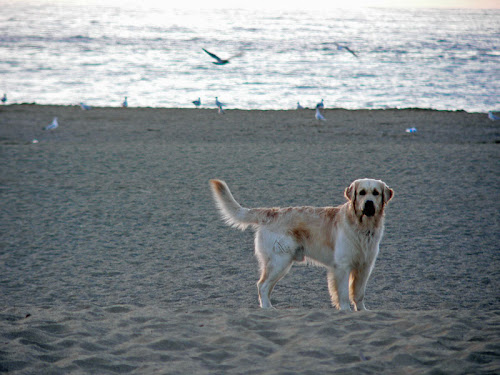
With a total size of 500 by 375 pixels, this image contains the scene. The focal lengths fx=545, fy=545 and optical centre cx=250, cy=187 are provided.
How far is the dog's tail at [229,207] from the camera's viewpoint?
18.6ft

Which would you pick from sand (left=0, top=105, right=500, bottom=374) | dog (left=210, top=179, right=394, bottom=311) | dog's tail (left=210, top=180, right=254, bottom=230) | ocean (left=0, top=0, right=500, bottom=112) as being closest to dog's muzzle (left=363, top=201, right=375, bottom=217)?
dog (left=210, top=179, right=394, bottom=311)

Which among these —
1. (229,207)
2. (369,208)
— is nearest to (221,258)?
(229,207)

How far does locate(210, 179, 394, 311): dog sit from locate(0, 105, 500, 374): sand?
364 millimetres

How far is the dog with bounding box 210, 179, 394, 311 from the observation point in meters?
5.21

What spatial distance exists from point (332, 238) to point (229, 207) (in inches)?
44.4

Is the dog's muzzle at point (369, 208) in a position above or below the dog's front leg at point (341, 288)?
above

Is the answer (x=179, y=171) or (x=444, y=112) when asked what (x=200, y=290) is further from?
(x=444, y=112)

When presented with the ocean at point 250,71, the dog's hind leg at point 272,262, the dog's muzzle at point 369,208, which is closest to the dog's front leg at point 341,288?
the dog's hind leg at point 272,262

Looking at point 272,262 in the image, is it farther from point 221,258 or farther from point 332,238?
point 221,258

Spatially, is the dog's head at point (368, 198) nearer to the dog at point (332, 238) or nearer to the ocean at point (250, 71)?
the dog at point (332, 238)

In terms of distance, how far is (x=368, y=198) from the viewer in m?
5.08

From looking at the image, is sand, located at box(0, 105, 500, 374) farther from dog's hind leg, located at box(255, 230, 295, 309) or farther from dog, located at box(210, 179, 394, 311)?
dog, located at box(210, 179, 394, 311)

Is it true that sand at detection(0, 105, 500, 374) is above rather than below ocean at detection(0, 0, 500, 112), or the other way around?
below

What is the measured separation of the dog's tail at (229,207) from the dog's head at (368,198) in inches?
42.1
